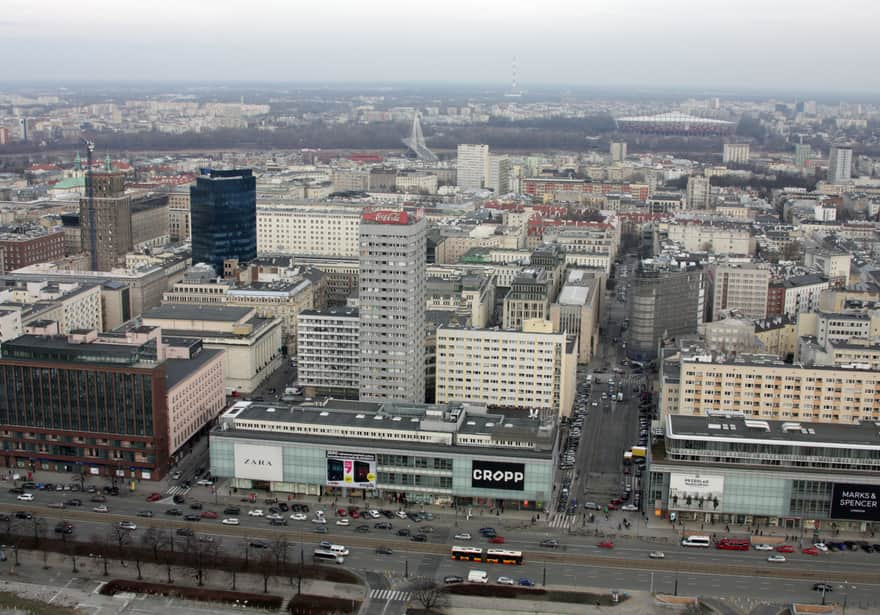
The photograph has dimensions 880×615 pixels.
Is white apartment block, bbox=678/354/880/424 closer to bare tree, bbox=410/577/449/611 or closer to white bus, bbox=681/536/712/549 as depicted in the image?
white bus, bbox=681/536/712/549

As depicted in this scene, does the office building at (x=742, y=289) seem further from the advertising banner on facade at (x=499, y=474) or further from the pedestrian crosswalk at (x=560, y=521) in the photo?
the advertising banner on facade at (x=499, y=474)

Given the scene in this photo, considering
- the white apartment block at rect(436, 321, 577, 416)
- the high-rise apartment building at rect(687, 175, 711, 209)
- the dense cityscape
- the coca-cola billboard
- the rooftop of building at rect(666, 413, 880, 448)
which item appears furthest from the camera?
the high-rise apartment building at rect(687, 175, 711, 209)

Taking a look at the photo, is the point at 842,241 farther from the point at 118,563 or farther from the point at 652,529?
the point at 118,563

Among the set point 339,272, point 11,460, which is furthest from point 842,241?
point 11,460

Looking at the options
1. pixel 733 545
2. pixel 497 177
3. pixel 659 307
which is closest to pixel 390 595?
pixel 733 545

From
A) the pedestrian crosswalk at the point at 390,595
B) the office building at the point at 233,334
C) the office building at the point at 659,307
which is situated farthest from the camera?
the office building at the point at 659,307

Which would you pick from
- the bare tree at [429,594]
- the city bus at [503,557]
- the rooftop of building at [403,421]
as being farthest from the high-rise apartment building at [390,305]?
the bare tree at [429,594]

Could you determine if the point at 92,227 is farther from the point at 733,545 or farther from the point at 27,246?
the point at 733,545

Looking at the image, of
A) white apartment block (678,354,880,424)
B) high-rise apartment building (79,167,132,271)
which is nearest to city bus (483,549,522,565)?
white apartment block (678,354,880,424)
